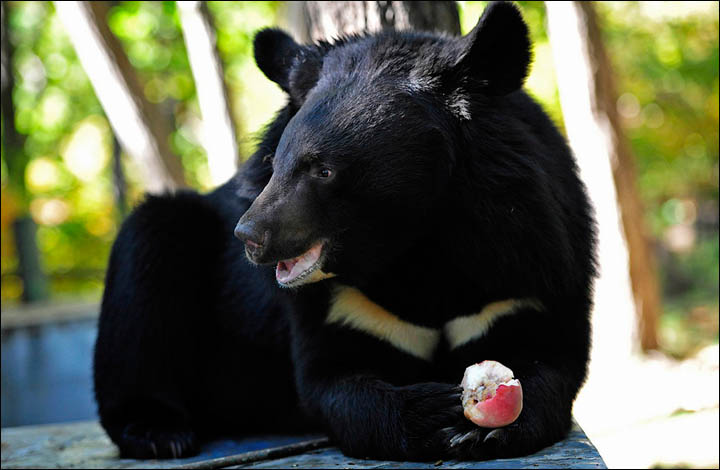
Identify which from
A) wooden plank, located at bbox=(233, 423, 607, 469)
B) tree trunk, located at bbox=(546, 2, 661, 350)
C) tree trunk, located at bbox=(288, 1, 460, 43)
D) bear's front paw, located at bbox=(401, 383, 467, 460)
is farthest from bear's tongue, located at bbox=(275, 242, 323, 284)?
tree trunk, located at bbox=(546, 2, 661, 350)

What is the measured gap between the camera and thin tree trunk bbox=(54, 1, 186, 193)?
21.6ft

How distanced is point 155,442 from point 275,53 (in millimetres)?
1546

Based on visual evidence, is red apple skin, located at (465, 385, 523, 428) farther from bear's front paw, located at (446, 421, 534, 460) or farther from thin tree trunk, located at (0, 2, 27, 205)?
thin tree trunk, located at (0, 2, 27, 205)

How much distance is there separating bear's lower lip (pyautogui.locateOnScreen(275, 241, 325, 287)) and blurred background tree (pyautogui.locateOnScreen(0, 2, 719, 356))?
652 cm

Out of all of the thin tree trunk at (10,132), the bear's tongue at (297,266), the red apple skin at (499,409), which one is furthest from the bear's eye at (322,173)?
the thin tree trunk at (10,132)

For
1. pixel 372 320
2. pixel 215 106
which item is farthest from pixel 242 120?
pixel 372 320

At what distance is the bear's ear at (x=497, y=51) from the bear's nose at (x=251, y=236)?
833 millimetres

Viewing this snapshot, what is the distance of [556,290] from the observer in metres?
2.86

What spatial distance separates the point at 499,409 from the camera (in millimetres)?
2465

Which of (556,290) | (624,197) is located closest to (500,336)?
(556,290)

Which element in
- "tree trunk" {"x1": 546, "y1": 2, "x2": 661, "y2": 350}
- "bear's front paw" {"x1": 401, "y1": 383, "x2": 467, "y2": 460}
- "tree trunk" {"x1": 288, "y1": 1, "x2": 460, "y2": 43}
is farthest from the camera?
"tree trunk" {"x1": 546, "y1": 2, "x2": 661, "y2": 350}

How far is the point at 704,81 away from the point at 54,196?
9743mm

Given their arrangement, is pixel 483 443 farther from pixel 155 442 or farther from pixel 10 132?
pixel 10 132

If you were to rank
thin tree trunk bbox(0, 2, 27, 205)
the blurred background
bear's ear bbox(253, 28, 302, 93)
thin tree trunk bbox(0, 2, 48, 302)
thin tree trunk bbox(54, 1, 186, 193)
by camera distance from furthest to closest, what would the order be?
thin tree trunk bbox(0, 2, 27, 205) → thin tree trunk bbox(0, 2, 48, 302) → the blurred background → thin tree trunk bbox(54, 1, 186, 193) → bear's ear bbox(253, 28, 302, 93)
